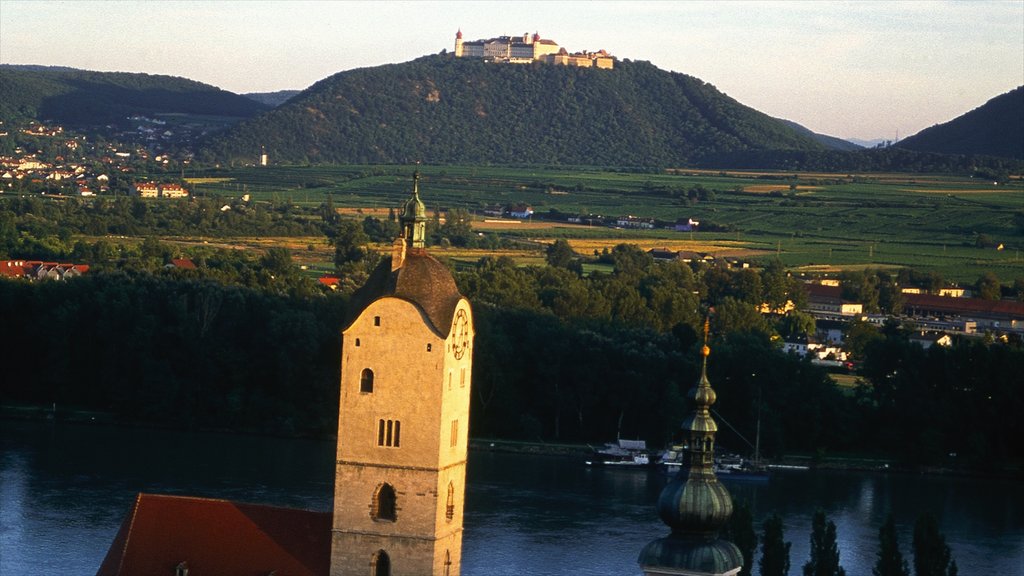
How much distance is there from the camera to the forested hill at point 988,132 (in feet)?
507

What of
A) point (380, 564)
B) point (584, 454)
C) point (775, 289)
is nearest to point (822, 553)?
point (380, 564)

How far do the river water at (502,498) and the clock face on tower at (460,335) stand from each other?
9444 millimetres

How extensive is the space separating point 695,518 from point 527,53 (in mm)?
165761

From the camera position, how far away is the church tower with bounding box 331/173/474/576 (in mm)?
28953

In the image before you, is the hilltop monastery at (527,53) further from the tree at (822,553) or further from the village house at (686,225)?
the tree at (822,553)

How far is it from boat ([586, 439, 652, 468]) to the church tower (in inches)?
1007

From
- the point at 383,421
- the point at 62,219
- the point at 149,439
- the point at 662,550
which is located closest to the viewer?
the point at 662,550

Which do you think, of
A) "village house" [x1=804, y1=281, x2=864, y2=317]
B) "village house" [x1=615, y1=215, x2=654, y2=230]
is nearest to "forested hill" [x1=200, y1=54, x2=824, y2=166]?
"village house" [x1=615, y1=215, x2=654, y2=230]

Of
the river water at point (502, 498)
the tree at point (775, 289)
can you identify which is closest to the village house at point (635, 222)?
the tree at point (775, 289)

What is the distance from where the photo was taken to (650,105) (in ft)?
594

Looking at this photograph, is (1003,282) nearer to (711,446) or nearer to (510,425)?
(510,425)

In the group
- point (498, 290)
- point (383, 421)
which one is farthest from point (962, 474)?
point (383, 421)

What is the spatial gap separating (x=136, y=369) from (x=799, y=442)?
17.9m

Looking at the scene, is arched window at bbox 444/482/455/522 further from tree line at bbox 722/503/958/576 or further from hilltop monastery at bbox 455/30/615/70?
hilltop monastery at bbox 455/30/615/70
